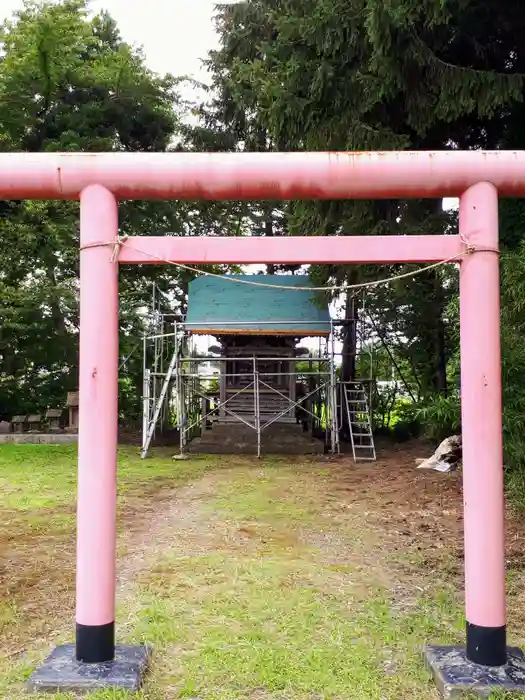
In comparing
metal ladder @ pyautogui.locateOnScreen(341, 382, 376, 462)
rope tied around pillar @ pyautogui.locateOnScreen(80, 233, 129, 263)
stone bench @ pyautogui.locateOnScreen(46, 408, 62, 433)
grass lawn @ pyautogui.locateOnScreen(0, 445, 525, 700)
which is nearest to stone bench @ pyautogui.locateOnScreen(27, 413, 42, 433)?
stone bench @ pyautogui.locateOnScreen(46, 408, 62, 433)

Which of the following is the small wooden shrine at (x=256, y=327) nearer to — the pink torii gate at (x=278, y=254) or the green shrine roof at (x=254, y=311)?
the green shrine roof at (x=254, y=311)

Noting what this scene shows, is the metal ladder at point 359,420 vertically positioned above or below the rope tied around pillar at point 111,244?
below

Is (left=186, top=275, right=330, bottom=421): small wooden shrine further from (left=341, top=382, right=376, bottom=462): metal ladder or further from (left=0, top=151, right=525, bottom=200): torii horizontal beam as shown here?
(left=0, top=151, right=525, bottom=200): torii horizontal beam


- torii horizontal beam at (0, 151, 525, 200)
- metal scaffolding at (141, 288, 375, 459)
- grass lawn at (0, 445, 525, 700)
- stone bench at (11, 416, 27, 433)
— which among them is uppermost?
torii horizontal beam at (0, 151, 525, 200)

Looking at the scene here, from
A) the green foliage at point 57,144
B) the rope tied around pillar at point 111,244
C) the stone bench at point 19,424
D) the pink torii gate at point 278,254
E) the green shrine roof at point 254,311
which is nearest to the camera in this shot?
the pink torii gate at point 278,254

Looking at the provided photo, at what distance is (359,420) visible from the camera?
1465cm

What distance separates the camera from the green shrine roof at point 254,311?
13141 mm

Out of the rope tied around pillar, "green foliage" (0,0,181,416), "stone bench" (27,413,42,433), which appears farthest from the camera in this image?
"stone bench" (27,413,42,433)

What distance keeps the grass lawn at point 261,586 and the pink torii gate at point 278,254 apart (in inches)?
22.1

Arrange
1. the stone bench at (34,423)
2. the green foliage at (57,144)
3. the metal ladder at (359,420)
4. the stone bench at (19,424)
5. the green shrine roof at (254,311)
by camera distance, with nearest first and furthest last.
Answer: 1. the metal ladder at (359,420)
2. the green shrine roof at (254,311)
3. the green foliage at (57,144)
4. the stone bench at (19,424)
5. the stone bench at (34,423)

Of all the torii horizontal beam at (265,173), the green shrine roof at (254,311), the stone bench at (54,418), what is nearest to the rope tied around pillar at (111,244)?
the torii horizontal beam at (265,173)

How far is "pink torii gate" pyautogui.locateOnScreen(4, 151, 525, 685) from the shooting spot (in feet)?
10.3

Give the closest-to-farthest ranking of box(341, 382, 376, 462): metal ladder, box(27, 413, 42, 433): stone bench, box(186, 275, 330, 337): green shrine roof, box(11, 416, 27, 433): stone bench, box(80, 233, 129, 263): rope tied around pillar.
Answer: box(80, 233, 129, 263): rope tied around pillar < box(341, 382, 376, 462): metal ladder < box(186, 275, 330, 337): green shrine roof < box(11, 416, 27, 433): stone bench < box(27, 413, 42, 433): stone bench

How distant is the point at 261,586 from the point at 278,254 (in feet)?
8.56
